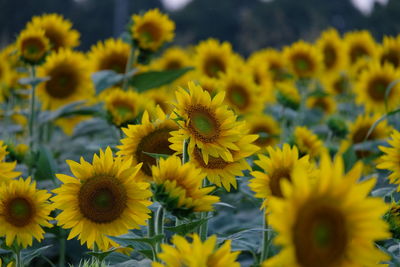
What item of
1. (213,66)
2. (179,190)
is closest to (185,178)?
(179,190)

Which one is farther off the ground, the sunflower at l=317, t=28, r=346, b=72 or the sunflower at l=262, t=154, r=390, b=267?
the sunflower at l=317, t=28, r=346, b=72

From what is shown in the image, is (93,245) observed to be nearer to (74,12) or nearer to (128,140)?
(128,140)

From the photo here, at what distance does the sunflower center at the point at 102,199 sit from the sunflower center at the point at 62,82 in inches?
74.0

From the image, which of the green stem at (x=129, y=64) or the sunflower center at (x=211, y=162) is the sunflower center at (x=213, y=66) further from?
the sunflower center at (x=211, y=162)

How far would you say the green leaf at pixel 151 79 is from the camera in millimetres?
3014

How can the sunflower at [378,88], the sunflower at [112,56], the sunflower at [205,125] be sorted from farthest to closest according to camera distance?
the sunflower at [112,56]
the sunflower at [378,88]
the sunflower at [205,125]

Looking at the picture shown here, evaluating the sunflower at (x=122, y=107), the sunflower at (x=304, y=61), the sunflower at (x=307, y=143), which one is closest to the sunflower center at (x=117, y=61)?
the sunflower at (x=122, y=107)

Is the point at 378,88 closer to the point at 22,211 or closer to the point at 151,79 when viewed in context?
the point at 151,79

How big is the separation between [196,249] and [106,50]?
2.69 meters

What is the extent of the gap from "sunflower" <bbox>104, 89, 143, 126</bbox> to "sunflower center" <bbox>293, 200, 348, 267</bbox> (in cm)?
153

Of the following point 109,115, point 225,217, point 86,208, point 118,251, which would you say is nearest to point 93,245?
point 86,208

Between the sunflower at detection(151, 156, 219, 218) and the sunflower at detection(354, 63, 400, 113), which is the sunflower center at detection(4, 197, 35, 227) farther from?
the sunflower at detection(354, 63, 400, 113)

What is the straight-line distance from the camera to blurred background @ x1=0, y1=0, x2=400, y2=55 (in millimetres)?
16984

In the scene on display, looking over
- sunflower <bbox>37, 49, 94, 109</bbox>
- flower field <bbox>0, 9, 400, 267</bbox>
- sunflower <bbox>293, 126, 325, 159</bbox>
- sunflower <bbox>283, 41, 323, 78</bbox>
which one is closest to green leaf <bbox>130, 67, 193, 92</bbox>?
flower field <bbox>0, 9, 400, 267</bbox>
